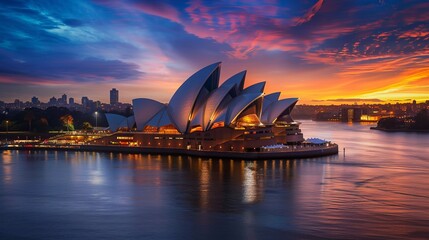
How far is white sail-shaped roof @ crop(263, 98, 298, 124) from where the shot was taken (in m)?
47.6

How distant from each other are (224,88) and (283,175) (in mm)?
13728

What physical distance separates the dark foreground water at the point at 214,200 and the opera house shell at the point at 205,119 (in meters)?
4.56

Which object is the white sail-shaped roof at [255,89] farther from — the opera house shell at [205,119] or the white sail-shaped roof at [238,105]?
the white sail-shaped roof at [238,105]

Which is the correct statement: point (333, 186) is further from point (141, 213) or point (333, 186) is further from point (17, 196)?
point (17, 196)

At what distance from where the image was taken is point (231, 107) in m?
38.8

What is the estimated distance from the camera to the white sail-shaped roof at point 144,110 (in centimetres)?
4462

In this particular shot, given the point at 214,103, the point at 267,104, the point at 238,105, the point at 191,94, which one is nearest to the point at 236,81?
the point at 238,105

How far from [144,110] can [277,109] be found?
1461 cm

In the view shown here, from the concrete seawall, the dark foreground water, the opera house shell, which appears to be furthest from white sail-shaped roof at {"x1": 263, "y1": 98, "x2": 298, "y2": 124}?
the dark foreground water

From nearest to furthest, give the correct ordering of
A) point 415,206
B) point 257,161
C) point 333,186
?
point 415,206 < point 333,186 < point 257,161

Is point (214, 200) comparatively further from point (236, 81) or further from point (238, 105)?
point (236, 81)

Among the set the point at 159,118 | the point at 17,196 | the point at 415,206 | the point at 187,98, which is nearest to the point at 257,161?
the point at 187,98

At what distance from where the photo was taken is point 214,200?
20.5 metres

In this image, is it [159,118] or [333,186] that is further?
[159,118]
